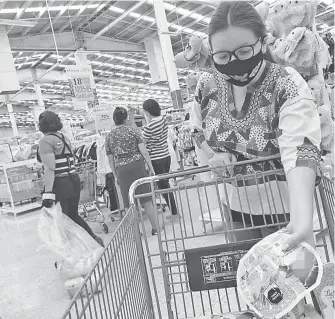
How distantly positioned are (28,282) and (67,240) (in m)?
0.89

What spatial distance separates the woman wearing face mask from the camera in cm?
116

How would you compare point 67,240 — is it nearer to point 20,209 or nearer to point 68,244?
point 68,244

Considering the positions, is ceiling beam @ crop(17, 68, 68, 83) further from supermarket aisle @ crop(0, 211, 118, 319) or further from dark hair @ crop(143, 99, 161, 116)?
dark hair @ crop(143, 99, 161, 116)

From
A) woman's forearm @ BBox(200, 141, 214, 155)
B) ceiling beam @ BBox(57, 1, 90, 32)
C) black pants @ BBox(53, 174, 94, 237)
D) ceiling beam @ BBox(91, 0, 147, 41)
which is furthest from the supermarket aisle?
ceiling beam @ BBox(57, 1, 90, 32)

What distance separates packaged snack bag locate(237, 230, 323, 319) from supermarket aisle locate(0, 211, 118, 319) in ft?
7.63

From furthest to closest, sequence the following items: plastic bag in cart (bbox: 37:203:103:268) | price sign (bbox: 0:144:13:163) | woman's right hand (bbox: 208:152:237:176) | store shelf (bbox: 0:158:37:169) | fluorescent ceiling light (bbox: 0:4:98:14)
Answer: fluorescent ceiling light (bbox: 0:4:98:14)
price sign (bbox: 0:144:13:163)
store shelf (bbox: 0:158:37:169)
plastic bag in cart (bbox: 37:203:103:268)
woman's right hand (bbox: 208:152:237:176)

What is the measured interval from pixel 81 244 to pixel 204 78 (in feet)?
7.47

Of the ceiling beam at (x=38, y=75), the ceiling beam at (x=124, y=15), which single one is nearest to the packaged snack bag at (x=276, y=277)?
the ceiling beam at (x=124, y=15)

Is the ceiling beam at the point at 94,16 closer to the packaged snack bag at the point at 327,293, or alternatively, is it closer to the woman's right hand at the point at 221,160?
the woman's right hand at the point at 221,160

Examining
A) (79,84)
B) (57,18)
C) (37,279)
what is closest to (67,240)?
(37,279)

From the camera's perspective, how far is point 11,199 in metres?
8.70

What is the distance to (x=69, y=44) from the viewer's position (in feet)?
55.7

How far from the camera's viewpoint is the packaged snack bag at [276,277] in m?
0.96

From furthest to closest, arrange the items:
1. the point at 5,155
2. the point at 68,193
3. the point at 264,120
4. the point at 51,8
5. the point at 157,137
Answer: the point at 51,8, the point at 5,155, the point at 157,137, the point at 68,193, the point at 264,120
